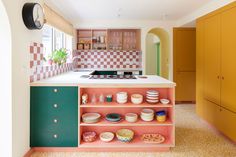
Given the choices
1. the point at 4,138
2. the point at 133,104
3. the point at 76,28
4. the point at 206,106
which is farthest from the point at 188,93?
the point at 4,138

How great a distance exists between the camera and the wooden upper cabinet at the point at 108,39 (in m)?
5.29

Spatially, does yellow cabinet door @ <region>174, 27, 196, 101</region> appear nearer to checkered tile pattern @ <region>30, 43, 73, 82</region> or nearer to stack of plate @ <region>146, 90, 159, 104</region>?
stack of plate @ <region>146, 90, 159, 104</region>

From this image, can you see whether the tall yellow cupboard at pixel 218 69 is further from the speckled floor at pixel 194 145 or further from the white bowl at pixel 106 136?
the white bowl at pixel 106 136

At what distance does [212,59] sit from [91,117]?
2319mm

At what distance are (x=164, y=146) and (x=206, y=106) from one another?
155cm

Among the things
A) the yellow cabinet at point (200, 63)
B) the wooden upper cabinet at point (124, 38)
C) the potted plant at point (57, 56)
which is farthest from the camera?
the wooden upper cabinet at point (124, 38)

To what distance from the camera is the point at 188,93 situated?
5.12 metres

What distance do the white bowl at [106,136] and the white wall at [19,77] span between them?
36.9 inches

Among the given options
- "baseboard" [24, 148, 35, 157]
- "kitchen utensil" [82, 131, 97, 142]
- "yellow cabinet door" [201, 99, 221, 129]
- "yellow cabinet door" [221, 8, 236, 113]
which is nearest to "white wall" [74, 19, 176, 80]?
"yellow cabinet door" [201, 99, 221, 129]

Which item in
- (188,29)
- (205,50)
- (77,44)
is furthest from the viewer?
(77,44)

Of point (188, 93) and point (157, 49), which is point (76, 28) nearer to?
point (188, 93)

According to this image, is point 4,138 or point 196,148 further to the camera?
point 196,148

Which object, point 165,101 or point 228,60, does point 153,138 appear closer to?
point 165,101

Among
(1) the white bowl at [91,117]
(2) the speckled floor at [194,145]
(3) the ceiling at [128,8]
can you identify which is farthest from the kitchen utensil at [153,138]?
(3) the ceiling at [128,8]
